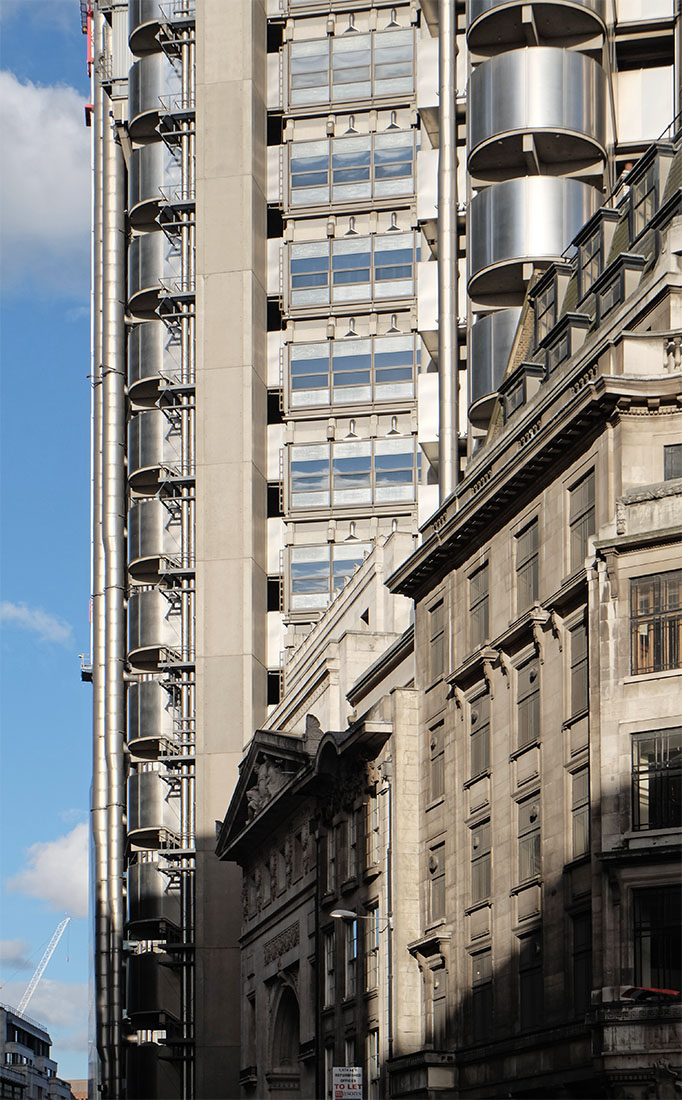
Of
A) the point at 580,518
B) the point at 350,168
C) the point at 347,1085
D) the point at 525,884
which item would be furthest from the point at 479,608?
the point at 350,168

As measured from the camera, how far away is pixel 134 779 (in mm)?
108375

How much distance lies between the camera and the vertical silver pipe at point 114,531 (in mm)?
109062

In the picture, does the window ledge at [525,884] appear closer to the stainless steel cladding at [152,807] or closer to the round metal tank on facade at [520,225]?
the round metal tank on facade at [520,225]

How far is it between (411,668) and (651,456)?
66.1ft

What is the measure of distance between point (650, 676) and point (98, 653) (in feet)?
229

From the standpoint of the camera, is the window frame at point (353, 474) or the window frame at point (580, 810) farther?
the window frame at point (353, 474)

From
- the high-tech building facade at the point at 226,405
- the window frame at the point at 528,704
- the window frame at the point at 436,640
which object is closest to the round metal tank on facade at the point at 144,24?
the high-tech building facade at the point at 226,405

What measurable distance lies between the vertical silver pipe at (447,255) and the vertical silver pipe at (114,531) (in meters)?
27.6

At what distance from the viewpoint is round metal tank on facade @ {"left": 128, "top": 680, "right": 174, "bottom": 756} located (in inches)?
4252

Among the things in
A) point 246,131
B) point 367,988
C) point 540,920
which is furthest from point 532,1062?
point 246,131

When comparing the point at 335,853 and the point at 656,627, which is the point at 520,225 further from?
the point at 656,627

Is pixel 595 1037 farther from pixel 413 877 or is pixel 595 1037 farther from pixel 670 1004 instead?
pixel 413 877

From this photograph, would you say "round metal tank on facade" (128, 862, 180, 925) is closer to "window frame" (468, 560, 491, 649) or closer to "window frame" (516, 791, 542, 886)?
"window frame" (468, 560, 491, 649)

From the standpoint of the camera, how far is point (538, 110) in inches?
3300
